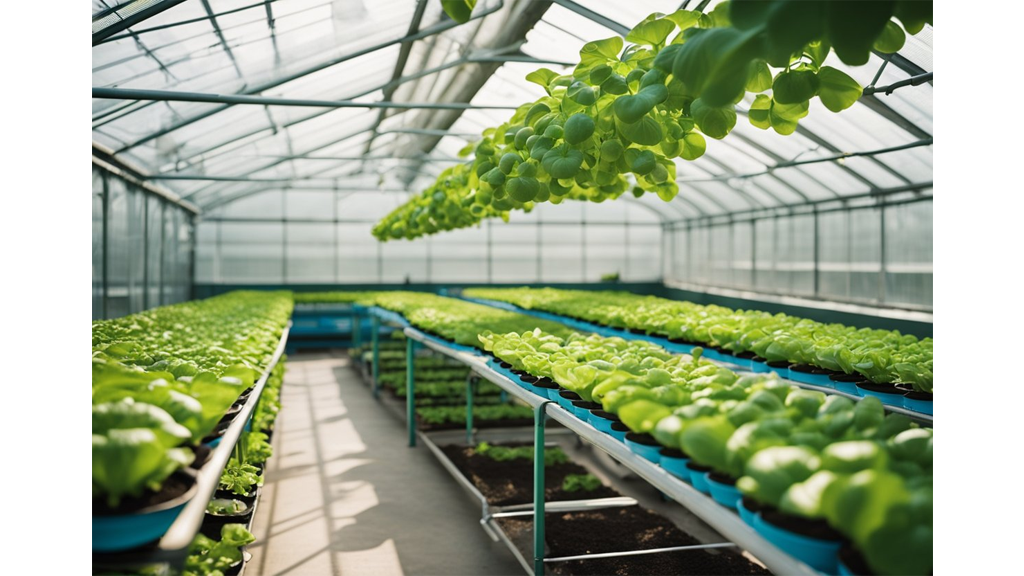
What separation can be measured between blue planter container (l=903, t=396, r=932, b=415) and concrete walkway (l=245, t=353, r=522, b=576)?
2.19m

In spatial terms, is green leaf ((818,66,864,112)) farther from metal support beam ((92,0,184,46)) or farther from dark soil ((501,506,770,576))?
metal support beam ((92,0,184,46))

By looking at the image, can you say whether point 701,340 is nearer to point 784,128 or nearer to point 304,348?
point 784,128

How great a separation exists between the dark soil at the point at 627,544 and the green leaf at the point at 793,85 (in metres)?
2.42

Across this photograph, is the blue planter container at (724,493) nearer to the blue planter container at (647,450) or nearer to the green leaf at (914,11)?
the blue planter container at (647,450)

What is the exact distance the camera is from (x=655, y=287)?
15.8 metres

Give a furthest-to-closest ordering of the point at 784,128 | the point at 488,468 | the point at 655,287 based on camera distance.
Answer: the point at 655,287 → the point at 488,468 → the point at 784,128

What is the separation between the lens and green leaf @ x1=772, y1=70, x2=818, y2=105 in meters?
1.84

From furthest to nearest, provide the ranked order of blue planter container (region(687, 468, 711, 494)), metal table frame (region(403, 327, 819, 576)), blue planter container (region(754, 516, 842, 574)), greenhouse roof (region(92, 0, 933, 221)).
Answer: greenhouse roof (region(92, 0, 933, 221)), blue planter container (region(687, 468, 711, 494)), metal table frame (region(403, 327, 819, 576)), blue planter container (region(754, 516, 842, 574))

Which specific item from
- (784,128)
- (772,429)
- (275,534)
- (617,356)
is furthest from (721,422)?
(275,534)

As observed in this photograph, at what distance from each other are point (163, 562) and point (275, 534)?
10.9 ft

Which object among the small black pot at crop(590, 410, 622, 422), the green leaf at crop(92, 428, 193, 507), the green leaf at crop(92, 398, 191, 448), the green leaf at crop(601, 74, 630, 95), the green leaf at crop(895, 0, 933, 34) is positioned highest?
the green leaf at crop(601, 74, 630, 95)

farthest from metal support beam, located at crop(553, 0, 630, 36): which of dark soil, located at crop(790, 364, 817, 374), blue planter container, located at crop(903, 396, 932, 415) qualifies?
blue planter container, located at crop(903, 396, 932, 415)

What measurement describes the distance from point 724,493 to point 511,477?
3641 millimetres

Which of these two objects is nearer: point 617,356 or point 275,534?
point 617,356
